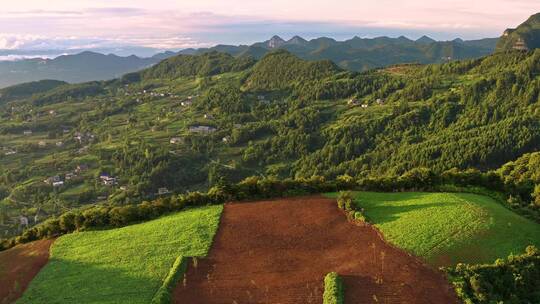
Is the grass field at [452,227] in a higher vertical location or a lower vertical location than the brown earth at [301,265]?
higher

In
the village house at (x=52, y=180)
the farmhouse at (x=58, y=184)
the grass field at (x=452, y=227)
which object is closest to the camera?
the grass field at (x=452, y=227)

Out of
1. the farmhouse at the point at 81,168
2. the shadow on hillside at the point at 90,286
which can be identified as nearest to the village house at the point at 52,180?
the farmhouse at the point at 81,168

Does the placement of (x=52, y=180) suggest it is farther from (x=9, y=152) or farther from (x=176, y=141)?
(x=9, y=152)

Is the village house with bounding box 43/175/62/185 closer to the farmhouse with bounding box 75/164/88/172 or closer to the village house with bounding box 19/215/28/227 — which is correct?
A: the farmhouse with bounding box 75/164/88/172

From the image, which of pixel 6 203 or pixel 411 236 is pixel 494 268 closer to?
pixel 411 236

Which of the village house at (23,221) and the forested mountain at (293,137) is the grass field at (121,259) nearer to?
the forested mountain at (293,137)

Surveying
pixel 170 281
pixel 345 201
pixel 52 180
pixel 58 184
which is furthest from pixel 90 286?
pixel 52 180
